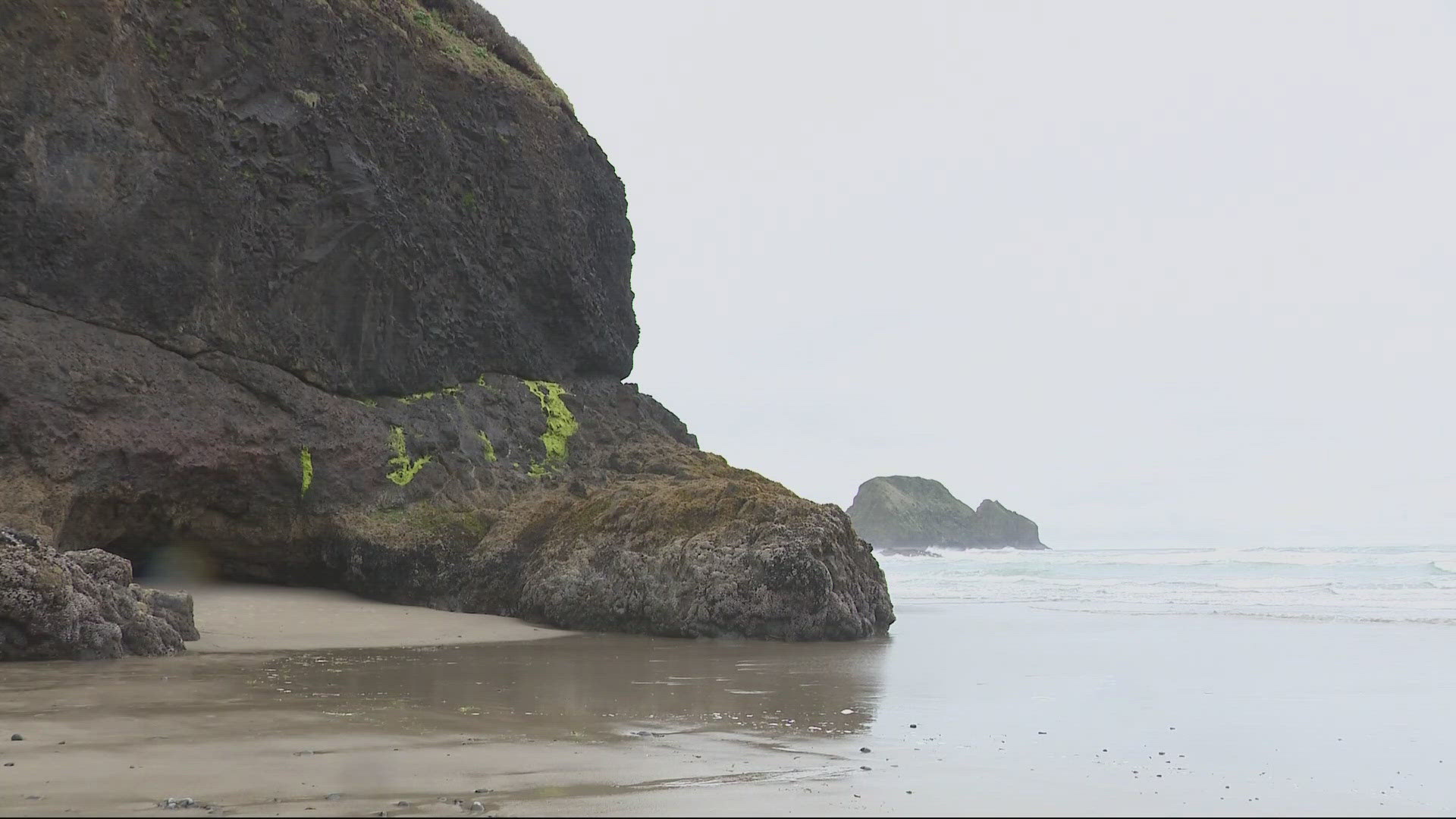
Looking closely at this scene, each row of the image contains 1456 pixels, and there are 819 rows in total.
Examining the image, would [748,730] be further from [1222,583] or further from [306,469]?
[1222,583]

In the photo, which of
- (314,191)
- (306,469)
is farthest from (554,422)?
(314,191)

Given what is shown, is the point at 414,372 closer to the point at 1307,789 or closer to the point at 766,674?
the point at 766,674

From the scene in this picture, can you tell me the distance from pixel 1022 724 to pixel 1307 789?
173cm

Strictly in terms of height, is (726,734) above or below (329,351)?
below

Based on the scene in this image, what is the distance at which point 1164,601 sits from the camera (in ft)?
65.9

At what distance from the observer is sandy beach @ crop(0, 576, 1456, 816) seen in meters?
4.12

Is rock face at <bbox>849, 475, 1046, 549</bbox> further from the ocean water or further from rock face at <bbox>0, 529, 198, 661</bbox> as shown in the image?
rock face at <bbox>0, 529, 198, 661</bbox>

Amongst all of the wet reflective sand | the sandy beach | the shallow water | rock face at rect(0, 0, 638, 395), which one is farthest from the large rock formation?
the wet reflective sand

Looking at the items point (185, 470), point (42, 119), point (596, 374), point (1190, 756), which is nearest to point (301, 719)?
point (1190, 756)

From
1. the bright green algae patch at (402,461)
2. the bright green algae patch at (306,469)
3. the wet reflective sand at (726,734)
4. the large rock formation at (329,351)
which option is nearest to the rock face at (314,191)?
the large rock formation at (329,351)

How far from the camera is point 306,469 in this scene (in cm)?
1426

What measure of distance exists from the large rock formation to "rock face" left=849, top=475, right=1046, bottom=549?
58478 millimetres

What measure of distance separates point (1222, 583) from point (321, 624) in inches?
954

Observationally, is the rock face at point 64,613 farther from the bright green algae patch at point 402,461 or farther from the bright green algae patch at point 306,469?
the bright green algae patch at point 402,461
